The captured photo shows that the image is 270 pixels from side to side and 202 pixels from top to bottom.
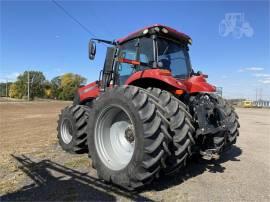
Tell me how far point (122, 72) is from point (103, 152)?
199cm

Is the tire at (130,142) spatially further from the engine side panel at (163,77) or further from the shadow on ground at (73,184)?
the engine side panel at (163,77)

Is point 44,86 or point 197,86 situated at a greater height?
point 44,86

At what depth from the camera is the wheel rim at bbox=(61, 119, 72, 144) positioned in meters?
7.11

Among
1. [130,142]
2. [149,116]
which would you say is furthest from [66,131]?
[149,116]

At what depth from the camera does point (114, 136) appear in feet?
16.6

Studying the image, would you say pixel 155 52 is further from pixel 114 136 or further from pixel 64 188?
pixel 64 188

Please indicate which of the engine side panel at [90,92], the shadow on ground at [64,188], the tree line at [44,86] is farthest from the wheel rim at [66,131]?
the tree line at [44,86]

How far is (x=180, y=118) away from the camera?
421 centimetres

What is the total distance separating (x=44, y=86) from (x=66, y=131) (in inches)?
A: 3751

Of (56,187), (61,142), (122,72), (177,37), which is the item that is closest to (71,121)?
(61,142)

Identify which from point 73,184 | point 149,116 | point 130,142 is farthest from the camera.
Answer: point 130,142

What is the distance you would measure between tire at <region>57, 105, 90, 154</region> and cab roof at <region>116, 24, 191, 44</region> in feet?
6.47

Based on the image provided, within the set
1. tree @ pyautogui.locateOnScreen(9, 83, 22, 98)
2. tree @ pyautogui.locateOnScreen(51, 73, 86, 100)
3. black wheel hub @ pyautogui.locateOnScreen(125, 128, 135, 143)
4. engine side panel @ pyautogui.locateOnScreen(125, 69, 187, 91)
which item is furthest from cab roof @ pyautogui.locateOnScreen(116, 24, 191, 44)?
tree @ pyautogui.locateOnScreen(9, 83, 22, 98)

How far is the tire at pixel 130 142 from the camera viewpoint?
392 centimetres
